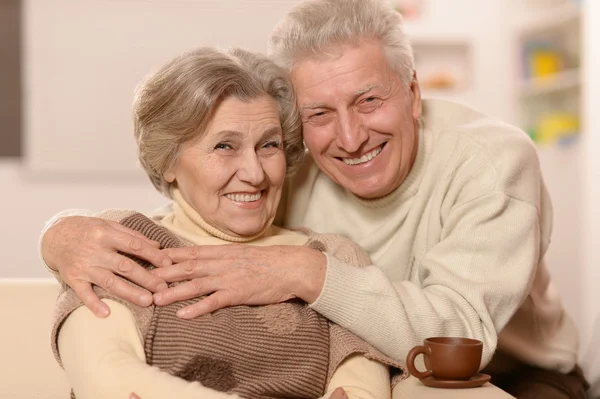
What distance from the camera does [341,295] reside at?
184 cm

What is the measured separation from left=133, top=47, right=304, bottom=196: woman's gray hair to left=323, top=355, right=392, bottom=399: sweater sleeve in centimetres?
65

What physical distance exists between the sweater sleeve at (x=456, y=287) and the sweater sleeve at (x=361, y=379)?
0.05m

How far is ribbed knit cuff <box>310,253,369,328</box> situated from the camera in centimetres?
183

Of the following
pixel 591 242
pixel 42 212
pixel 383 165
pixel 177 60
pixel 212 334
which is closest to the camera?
pixel 212 334

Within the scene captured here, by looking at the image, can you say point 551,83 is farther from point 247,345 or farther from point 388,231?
point 247,345

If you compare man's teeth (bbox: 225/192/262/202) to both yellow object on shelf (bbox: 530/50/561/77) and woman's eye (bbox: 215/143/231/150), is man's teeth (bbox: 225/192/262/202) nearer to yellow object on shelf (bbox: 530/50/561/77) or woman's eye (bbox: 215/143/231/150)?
woman's eye (bbox: 215/143/231/150)

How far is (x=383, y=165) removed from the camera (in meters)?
2.15

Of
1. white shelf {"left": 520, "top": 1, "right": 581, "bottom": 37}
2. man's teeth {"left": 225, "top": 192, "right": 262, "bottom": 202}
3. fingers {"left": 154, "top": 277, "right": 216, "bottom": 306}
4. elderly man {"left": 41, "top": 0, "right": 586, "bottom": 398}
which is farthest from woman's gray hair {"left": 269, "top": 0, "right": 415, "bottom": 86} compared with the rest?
white shelf {"left": 520, "top": 1, "right": 581, "bottom": 37}

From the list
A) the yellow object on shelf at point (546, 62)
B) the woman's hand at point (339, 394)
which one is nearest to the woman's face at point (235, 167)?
the woman's hand at point (339, 394)

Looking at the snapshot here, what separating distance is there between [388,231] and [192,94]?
709 millimetres

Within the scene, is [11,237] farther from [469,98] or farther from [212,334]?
[212,334]

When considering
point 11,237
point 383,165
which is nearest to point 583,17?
point 383,165

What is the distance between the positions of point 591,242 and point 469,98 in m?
1.87

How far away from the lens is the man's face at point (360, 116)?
205 cm
